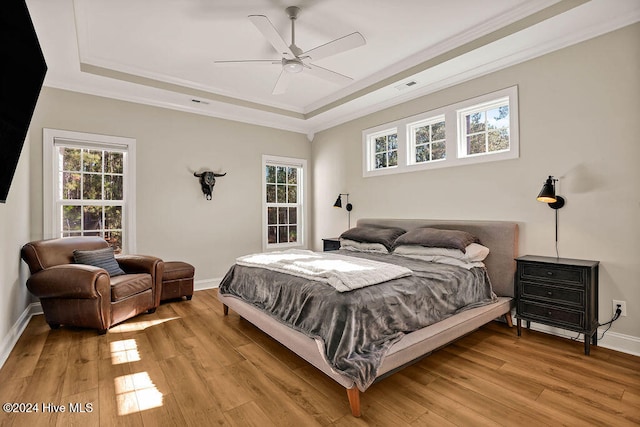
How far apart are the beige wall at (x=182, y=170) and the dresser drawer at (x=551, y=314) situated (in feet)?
12.6

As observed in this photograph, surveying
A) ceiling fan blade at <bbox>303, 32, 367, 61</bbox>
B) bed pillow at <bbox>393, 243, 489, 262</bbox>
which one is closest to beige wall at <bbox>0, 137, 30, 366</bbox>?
ceiling fan blade at <bbox>303, 32, 367, 61</bbox>

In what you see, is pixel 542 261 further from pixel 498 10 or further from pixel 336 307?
pixel 498 10

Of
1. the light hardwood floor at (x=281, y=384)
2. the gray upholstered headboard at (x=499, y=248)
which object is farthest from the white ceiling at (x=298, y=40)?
the light hardwood floor at (x=281, y=384)

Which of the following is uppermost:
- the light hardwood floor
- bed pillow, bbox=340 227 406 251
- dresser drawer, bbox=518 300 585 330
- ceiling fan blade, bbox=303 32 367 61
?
ceiling fan blade, bbox=303 32 367 61

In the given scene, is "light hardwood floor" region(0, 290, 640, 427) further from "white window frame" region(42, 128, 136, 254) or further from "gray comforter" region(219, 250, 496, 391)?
"white window frame" region(42, 128, 136, 254)

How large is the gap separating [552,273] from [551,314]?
348 millimetres

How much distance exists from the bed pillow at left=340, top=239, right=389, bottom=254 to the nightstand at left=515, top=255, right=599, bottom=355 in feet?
4.67

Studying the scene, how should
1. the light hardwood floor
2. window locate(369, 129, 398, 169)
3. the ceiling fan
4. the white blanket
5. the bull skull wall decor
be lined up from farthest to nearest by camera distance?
the bull skull wall decor, window locate(369, 129, 398, 169), the ceiling fan, the white blanket, the light hardwood floor

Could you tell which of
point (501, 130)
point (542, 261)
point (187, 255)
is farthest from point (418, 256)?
point (187, 255)

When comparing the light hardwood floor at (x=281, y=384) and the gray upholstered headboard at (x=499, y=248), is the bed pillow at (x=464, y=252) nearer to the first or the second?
the gray upholstered headboard at (x=499, y=248)

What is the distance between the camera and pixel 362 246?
4.05 metres

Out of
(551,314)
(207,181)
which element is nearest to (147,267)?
(207,181)

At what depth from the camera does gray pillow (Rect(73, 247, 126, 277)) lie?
3334mm

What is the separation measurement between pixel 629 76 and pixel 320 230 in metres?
4.33
